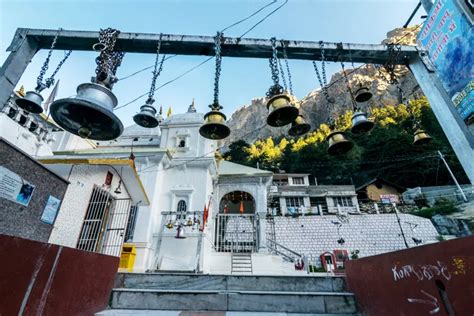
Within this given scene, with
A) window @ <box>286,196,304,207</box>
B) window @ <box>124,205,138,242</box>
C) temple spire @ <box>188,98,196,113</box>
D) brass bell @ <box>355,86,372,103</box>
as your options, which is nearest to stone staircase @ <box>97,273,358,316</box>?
brass bell @ <box>355,86,372,103</box>

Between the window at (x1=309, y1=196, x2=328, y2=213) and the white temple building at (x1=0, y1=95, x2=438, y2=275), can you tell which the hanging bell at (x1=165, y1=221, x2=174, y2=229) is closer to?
the white temple building at (x1=0, y1=95, x2=438, y2=275)

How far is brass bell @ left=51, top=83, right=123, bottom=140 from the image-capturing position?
2691 mm

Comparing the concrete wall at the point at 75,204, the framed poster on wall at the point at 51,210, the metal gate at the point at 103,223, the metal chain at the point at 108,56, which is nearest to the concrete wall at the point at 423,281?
the metal chain at the point at 108,56

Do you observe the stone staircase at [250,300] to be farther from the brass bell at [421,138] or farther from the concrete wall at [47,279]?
the brass bell at [421,138]

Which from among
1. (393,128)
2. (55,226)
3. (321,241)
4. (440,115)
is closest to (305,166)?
(393,128)

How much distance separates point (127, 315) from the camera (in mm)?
3180

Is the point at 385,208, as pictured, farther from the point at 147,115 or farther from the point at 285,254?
the point at 147,115

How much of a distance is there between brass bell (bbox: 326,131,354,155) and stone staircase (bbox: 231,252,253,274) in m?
8.52

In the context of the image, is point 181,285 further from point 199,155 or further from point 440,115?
point 199,155

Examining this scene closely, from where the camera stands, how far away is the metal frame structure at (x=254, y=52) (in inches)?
179

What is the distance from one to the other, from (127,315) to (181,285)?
1507 mm

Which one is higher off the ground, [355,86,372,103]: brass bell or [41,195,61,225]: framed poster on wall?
[355,86,372,103]: brass bell

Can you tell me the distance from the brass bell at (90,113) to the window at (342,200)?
2945cm

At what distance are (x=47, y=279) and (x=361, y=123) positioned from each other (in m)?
5.42
